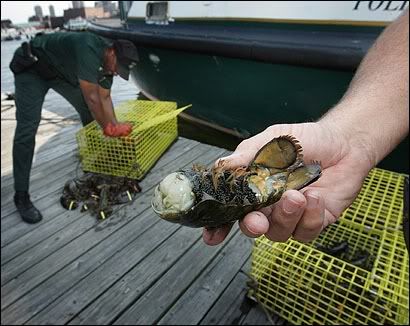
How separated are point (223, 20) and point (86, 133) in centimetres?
264

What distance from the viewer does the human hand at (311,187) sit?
105 centimetres

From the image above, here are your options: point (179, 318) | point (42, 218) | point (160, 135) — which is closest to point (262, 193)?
point (179, 318)

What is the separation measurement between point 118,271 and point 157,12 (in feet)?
16.4

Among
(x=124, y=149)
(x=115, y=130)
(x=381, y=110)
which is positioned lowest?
(x=124, y=149)

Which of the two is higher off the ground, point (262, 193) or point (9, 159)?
point (262, 193)

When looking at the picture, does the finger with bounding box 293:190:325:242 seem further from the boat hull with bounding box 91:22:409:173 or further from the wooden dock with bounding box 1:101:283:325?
the boat hull with bounding box 91:22:409:173

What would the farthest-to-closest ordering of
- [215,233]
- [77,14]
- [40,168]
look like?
[77,14]
[40,168]
[215,233]

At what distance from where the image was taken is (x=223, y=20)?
16.3 ft

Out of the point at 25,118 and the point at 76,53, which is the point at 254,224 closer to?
the point at 76,53

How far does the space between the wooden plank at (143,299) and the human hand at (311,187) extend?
149 centimetres

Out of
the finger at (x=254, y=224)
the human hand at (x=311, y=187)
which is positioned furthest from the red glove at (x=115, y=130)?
the finger at (x=254, y=224)

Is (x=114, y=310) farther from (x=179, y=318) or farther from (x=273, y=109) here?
(x=273, y=109)

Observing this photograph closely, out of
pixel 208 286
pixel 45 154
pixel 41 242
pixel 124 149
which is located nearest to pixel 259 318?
pixel 208 286

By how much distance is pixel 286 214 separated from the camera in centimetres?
107
